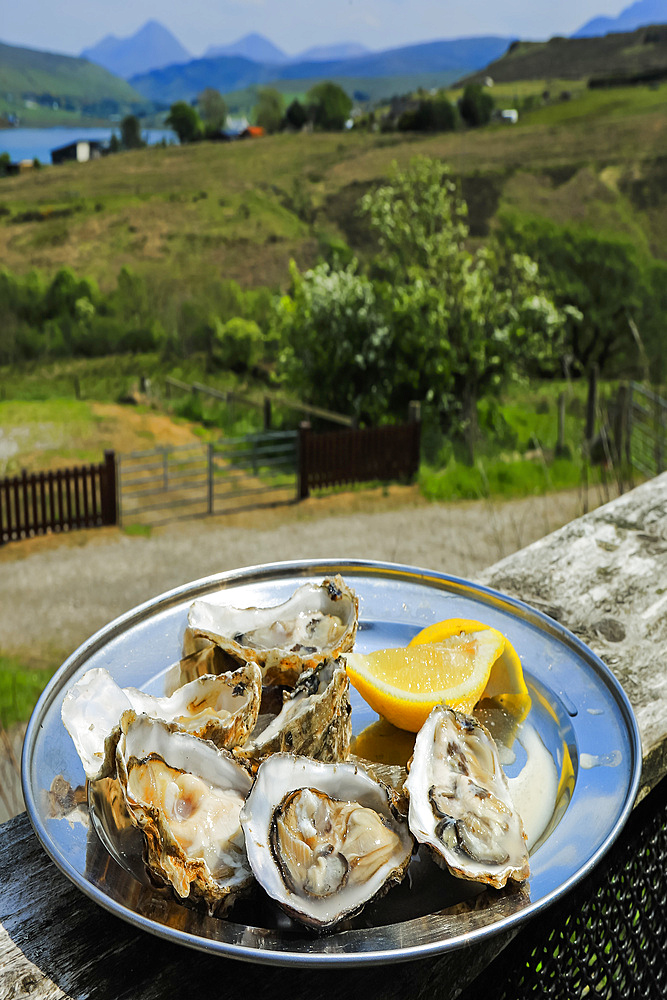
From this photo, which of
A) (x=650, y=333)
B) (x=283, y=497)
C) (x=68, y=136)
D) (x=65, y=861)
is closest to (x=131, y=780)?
(x=65, y=861)

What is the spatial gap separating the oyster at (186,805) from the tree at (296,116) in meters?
26.0

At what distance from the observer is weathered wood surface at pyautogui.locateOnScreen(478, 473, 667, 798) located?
0.97 meters

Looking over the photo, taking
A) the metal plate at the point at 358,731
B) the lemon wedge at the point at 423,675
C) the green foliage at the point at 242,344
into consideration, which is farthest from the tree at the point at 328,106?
the lemon wedge at the point at 423,675

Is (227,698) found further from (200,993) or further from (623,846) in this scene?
(623,846)

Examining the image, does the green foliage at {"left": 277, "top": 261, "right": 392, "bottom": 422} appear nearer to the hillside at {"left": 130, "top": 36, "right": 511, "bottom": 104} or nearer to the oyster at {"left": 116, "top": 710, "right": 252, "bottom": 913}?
the oyster at {"left": 116, "top": 710, "right": 252, "bottom": 913}

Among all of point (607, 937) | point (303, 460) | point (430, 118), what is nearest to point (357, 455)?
point (303, 460)

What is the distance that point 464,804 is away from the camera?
0.67 metres

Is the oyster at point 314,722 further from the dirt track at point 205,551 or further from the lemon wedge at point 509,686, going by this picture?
the dirt track at point 205,551

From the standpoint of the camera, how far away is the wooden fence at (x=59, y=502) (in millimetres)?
8203

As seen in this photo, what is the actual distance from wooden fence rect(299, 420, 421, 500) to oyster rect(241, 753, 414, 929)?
872 cm

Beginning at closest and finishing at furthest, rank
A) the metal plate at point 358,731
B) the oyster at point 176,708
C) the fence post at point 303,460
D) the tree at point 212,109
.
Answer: the metal plate at point 358,731 < the oyster at point 176,708 < the fence post at point 303,460 < the tree at point 212,109

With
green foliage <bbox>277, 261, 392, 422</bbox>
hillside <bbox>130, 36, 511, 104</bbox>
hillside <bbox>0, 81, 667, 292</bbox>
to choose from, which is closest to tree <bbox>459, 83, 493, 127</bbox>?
hillside <bbox>0, 81, 667, 292</bbox>

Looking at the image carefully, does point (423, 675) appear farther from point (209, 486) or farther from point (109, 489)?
point (209, 486)

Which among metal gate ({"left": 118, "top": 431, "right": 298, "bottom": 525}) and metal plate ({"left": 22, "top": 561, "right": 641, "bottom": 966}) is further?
metal gate ({"left": 118, "top": 431, "right": 298, "bottom": 525})
